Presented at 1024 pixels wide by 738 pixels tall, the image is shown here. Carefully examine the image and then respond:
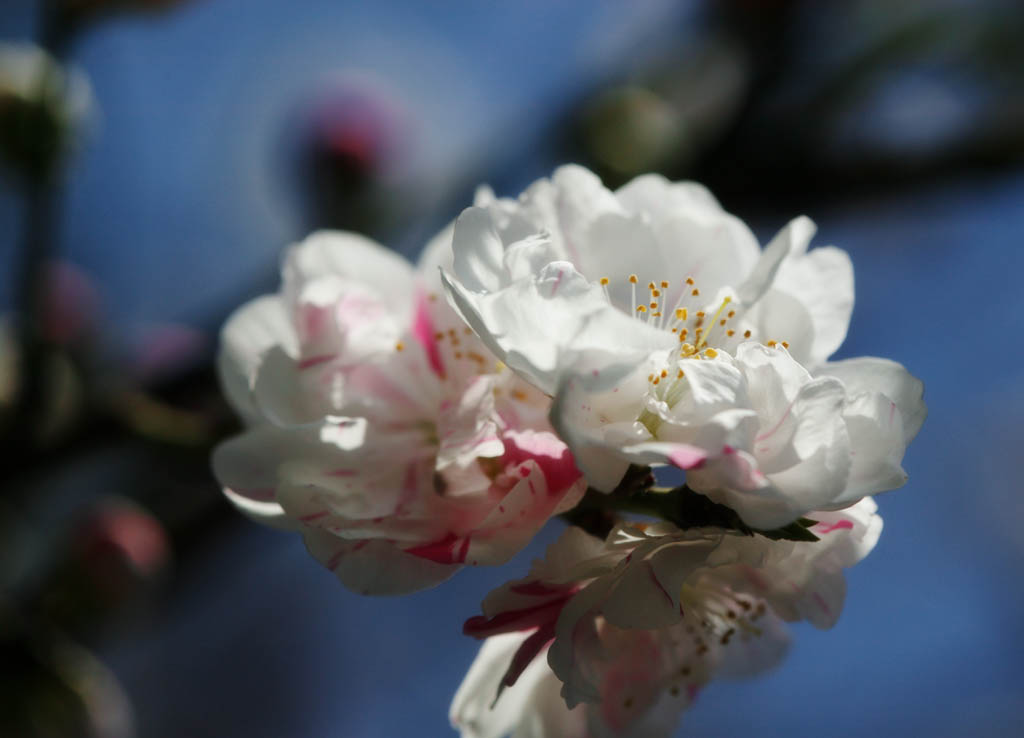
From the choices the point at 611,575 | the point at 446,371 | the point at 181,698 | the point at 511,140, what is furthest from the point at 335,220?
the point at 181,698

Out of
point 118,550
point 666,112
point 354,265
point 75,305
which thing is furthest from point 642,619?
point 75,305

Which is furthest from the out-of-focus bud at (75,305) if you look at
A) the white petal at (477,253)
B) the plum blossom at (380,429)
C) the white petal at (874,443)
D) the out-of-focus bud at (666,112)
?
the white petal at (874,443)

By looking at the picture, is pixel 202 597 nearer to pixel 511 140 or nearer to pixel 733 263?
pixel 511 140

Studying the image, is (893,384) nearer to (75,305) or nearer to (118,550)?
(118,550)

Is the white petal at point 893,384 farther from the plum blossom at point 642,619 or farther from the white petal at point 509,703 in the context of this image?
the white petal at point 509,703

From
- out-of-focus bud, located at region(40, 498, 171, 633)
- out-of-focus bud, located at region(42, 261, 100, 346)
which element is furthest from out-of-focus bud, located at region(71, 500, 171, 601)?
out-of-focus bud, located at region(42, 261, 100, 346)

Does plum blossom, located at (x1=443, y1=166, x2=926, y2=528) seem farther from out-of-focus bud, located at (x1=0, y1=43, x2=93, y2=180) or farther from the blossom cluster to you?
out-of-focus bud, located at (x1=0, y1=43, x2=93, y2=180)
